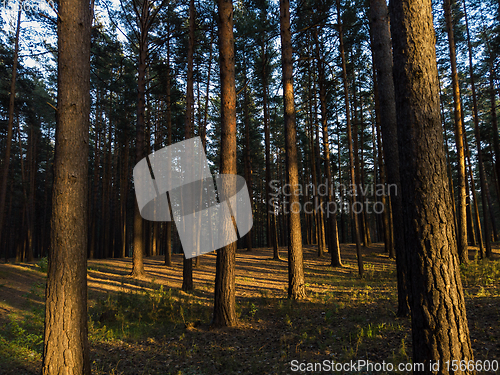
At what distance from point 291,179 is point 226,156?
8.73ft

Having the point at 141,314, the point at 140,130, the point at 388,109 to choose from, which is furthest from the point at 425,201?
the point at 140,130

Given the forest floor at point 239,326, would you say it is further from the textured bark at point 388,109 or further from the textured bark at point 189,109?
the textured bark at point 388,109

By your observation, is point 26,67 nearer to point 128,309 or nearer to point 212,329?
point 128,309

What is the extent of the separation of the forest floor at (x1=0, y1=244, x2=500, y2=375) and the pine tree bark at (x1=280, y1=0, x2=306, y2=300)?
61 centimetres

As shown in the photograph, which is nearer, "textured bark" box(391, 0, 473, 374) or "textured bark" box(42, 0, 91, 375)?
"textured bark" box(391, 0, 473, 374)

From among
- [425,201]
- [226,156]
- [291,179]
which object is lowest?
[425,201]

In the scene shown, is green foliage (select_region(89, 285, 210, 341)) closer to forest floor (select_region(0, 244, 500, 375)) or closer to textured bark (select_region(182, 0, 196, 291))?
forest floor (select_region(0, 244, 500, 375))

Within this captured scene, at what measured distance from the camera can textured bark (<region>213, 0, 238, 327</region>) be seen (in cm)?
634

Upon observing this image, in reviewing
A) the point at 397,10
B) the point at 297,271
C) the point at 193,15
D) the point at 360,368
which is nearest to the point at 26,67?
the point at 193,15

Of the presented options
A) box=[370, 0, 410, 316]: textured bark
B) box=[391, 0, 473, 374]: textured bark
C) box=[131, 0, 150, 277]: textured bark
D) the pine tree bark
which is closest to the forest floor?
the pine tree bark

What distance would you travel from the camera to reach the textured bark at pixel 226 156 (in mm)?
6344

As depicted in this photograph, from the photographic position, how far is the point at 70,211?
3889mm

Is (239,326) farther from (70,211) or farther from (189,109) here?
(189,109)

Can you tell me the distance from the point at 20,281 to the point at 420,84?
44.5 feet
